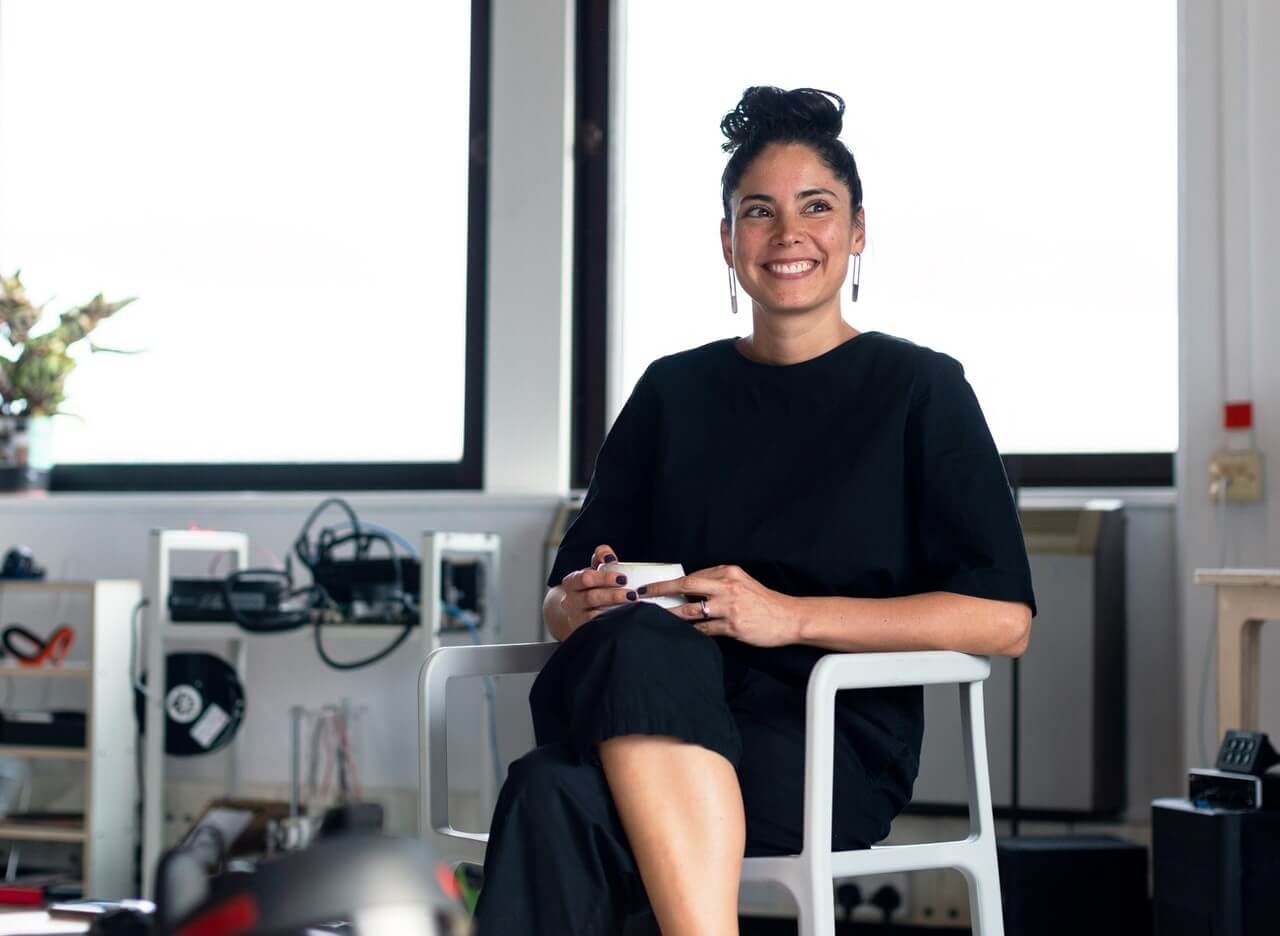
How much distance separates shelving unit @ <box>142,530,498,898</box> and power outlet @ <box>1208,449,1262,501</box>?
1.42 m

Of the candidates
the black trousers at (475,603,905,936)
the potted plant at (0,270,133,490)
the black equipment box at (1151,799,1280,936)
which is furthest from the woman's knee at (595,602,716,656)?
the potted plant at (0,270,133,490)

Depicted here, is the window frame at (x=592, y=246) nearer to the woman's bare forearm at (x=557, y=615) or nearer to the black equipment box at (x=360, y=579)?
the black equipment box at (x=360, y=579)

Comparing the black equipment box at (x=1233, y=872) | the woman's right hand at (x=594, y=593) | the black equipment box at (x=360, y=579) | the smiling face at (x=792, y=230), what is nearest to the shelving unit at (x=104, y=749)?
the black equipment box at (x=360, y=579)

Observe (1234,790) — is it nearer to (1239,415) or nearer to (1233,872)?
(1233,872)

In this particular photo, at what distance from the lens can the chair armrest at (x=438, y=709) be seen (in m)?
1.67

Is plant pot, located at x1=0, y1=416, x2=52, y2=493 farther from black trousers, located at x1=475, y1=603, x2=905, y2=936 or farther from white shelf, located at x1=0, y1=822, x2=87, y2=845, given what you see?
black trousers, located at x1=475, y1=603, x2=905, y2=936

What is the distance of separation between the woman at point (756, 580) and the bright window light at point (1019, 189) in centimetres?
119

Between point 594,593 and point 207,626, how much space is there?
1553mm

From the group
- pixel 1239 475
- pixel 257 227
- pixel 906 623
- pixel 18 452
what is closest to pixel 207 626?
pixel 18 452

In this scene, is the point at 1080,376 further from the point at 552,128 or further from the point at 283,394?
the point at 283,394

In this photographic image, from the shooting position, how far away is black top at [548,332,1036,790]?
159cm

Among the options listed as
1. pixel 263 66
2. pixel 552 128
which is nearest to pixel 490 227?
pixel 552 128

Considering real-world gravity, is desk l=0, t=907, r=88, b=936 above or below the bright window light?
below

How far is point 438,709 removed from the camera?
1686mm
